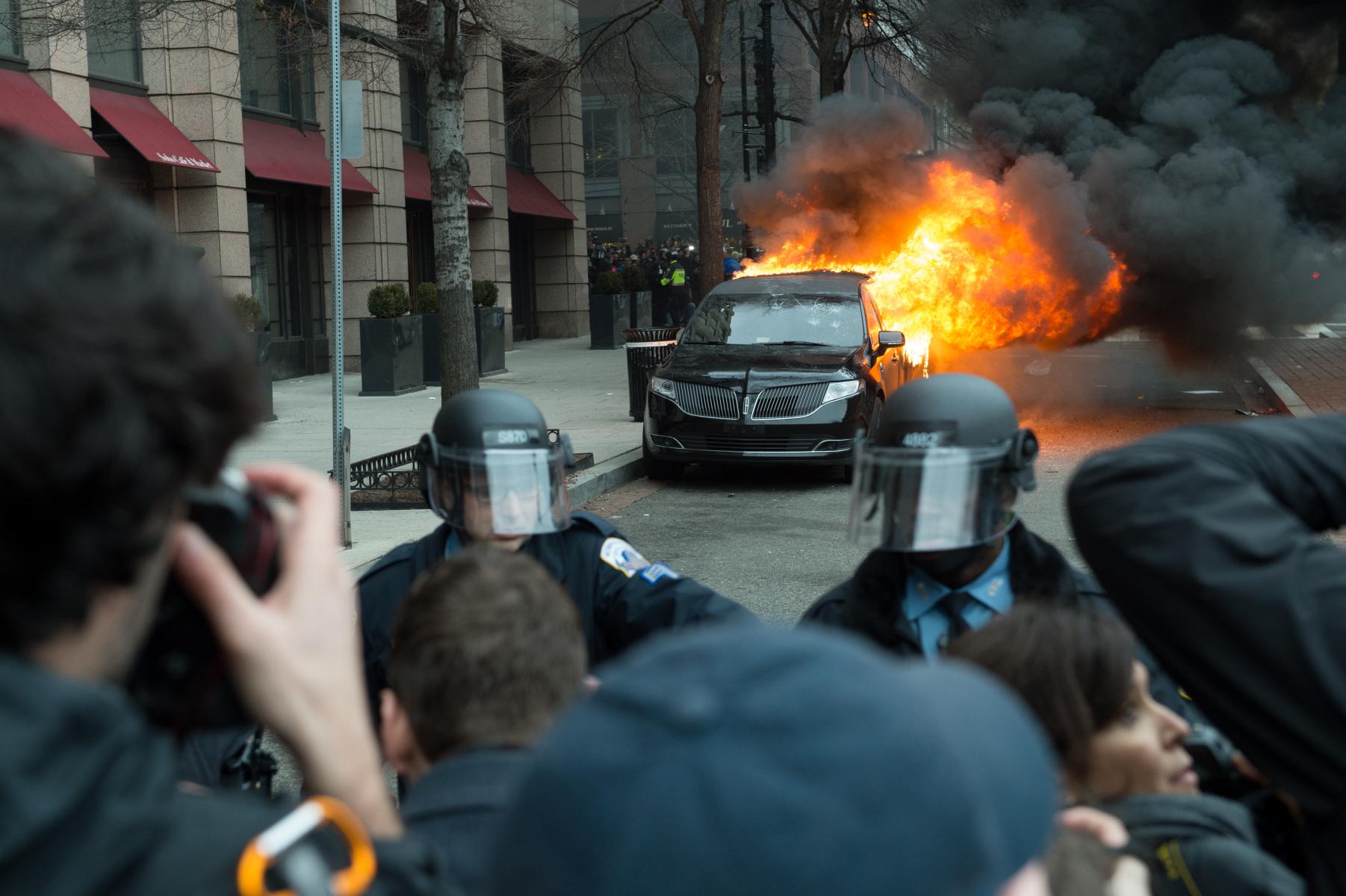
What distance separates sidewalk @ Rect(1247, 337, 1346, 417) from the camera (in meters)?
14.3

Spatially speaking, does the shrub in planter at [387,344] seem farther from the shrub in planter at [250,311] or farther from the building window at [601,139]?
the building window at [601,139]

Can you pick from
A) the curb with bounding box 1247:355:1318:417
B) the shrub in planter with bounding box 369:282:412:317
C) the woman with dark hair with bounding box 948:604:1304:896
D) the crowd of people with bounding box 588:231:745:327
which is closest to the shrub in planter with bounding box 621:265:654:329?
the crowd of people with bounding box 588:231:745:327

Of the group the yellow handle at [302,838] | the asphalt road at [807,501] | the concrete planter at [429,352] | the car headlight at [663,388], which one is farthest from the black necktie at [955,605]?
the concrete planter at [429,352]

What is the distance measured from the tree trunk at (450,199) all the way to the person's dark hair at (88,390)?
33.8 ft

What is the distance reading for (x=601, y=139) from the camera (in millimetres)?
66938

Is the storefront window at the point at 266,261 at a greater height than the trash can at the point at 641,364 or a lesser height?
greater

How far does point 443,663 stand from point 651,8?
18849 millimetres

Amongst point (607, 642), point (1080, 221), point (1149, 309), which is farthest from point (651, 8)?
point (607, 642)

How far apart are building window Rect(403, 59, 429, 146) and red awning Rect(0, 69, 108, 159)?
9.82 m

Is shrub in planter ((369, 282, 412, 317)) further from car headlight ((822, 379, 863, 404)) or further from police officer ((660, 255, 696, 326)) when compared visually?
police officer ((660, 255, 696, 326))

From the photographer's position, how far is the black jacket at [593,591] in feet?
10.2

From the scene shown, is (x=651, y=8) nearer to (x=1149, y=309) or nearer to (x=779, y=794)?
(x=1149, y=309)

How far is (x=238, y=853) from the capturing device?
3.35ft

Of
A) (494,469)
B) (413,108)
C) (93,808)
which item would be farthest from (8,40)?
(93,808)
